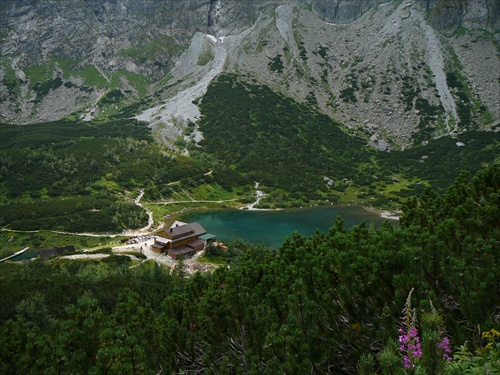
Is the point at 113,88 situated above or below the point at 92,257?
above

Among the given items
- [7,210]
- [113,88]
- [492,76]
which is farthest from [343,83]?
[7,210]

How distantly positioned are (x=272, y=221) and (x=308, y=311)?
68.8m

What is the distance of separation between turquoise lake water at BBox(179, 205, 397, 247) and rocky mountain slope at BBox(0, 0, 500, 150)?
47.8 m

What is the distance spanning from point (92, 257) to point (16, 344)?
148 feet

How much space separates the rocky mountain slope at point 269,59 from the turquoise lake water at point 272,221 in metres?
47.8

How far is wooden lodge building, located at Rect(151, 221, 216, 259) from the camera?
5462 cm

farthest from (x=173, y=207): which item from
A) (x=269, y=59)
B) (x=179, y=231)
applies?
(x=269, y=59)

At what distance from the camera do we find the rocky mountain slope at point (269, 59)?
13350 centimetres

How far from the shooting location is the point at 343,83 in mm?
151750

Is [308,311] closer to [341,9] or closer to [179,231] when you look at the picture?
[179,231]

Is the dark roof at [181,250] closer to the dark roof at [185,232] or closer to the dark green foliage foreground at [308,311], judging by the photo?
the dark roof at [185,232]

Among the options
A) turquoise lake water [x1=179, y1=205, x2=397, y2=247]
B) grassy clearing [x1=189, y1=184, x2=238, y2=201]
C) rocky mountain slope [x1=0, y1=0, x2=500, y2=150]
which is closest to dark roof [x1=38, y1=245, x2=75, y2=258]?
turquoise lake water [x1=179, y1=205, x2=397, y2=247]

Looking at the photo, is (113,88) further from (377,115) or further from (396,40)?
(396,40)

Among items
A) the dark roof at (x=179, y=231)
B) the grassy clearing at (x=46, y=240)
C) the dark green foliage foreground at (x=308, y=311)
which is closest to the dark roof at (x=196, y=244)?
the dark roof at (x=179, y=231)
